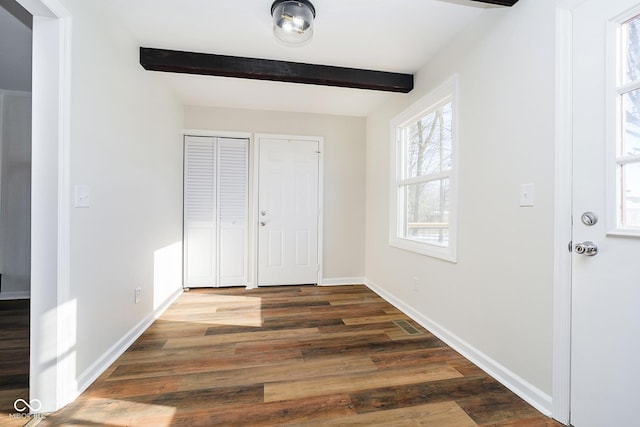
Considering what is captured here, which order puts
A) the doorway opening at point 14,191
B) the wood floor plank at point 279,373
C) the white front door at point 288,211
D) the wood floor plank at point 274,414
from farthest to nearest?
the white front door at point 288,211 < the doorway opening at point 14,191 < the wood floor plank at point 279,373 < the wood floor plank at point 274,414

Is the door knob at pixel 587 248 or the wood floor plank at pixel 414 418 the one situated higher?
the door knob at pixel 587 248

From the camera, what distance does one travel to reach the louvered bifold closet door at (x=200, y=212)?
368 centimetres

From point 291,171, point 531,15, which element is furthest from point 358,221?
point 531,15

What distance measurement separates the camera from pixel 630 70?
3.89 ft

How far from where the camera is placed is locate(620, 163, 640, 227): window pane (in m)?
1.17

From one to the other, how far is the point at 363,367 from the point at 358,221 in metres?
2.38

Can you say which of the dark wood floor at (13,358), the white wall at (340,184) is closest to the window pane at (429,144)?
the white wall at (340,184)

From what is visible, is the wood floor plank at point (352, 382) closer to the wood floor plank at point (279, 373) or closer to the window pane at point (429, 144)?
the wood floor plank at point (279, 373)

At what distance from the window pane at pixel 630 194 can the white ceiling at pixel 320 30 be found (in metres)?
1.27

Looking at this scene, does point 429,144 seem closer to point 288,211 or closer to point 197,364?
point 288,211

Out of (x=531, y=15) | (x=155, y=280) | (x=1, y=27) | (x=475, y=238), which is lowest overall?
(x=155, y=280)

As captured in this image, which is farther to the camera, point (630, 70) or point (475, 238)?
point (475, 238)

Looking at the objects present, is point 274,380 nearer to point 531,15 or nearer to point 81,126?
point 81,126

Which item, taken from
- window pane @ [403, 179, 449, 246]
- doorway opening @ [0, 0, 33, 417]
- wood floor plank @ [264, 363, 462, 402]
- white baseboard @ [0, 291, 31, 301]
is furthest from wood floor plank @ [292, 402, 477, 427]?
white baseboard @ [0, 291, 31, 301]
